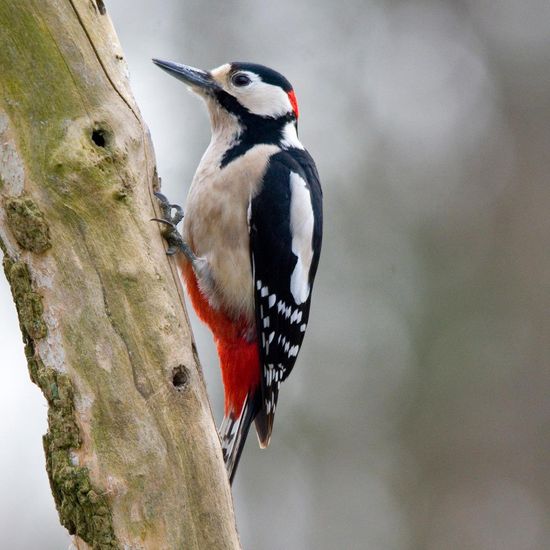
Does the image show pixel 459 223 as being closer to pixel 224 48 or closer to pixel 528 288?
pixel 528 288

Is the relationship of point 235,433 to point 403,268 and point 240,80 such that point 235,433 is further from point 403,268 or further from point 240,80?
point 403,268

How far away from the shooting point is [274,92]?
14.4 ft

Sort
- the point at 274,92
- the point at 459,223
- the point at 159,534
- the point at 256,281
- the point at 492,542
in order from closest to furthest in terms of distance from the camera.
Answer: the point at 159,534, the point at 256,281, the point at 274,92, the point at 492,542, the point at 459,223

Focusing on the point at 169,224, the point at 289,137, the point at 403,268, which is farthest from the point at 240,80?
the point at 403,268

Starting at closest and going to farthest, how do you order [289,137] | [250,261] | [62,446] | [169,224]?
[62,446]
[169,224]
[250,261]
[289,137]

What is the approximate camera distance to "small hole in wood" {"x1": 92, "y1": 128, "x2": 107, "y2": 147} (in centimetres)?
287

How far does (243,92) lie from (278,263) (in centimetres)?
87

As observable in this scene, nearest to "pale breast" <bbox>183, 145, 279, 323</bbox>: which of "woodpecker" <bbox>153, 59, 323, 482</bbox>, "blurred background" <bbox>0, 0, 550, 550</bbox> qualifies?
"woodpecker" <bbox>153, 59, 323, 482</bbox>

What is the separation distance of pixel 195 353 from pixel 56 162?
729 millimetres

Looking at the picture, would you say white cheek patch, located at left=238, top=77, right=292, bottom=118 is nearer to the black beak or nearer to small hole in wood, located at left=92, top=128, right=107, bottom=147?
the black beak

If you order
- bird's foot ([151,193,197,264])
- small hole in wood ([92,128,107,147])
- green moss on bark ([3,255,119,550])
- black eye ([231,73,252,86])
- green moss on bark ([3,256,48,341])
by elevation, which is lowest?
green moss on bark ([3,255,119,550])

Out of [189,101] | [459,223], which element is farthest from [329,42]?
[459,223]

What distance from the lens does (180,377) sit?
9.18 feet

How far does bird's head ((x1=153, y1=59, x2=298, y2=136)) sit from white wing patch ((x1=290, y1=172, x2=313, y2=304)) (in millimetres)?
414
